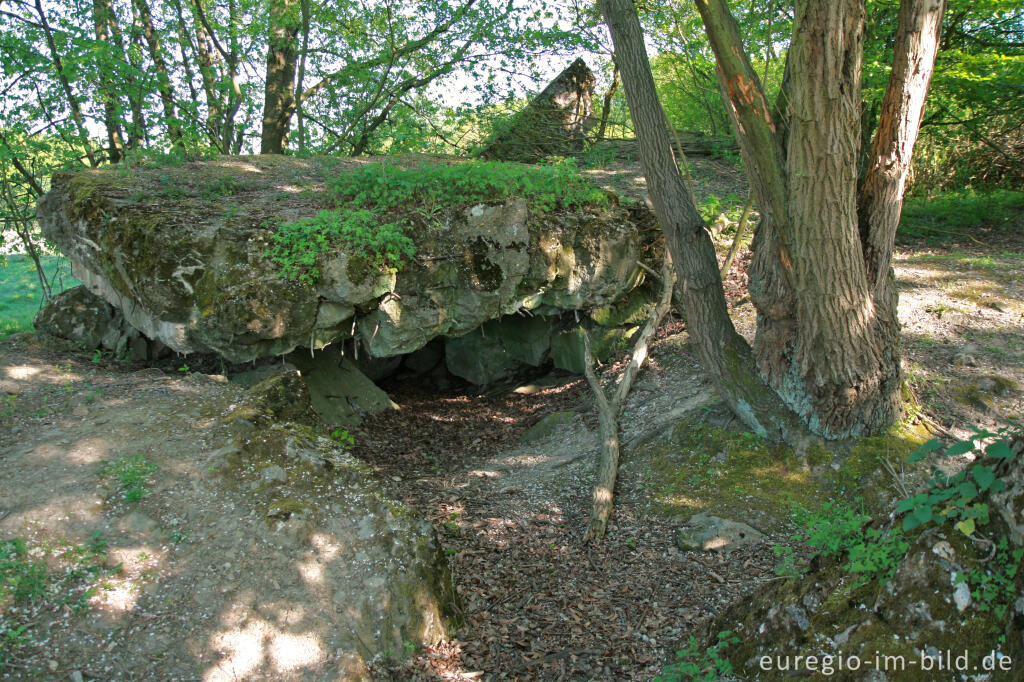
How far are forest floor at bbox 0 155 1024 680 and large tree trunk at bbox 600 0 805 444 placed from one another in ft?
2.43

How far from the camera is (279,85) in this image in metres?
12.4

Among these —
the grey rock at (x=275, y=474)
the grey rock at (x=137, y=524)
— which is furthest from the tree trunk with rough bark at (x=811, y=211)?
the grey rock at (x=137, y=524)

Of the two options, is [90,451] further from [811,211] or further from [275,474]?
[811,211]

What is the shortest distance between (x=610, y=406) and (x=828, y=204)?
125 inches

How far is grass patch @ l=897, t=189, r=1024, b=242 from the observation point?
10.8 meters

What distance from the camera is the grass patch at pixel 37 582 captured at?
357 centimetres

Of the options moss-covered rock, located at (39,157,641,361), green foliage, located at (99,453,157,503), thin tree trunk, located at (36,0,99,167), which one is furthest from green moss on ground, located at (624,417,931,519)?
thin tree trunk, located at (36,0,99,167)

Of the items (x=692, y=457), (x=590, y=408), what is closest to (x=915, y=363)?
(x=692, y=457)

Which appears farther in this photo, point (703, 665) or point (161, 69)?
point (161, 69)

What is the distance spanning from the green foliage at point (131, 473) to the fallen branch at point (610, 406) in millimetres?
3439

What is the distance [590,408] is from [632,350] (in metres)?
1.05

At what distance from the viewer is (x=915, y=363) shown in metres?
6.52

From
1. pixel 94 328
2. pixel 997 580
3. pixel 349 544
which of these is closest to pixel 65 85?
pixel 94 328

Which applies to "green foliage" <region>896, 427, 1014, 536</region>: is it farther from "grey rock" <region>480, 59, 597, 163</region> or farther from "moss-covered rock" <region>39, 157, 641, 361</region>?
"grey rock" <region>480, 59, 597, 163</region>
